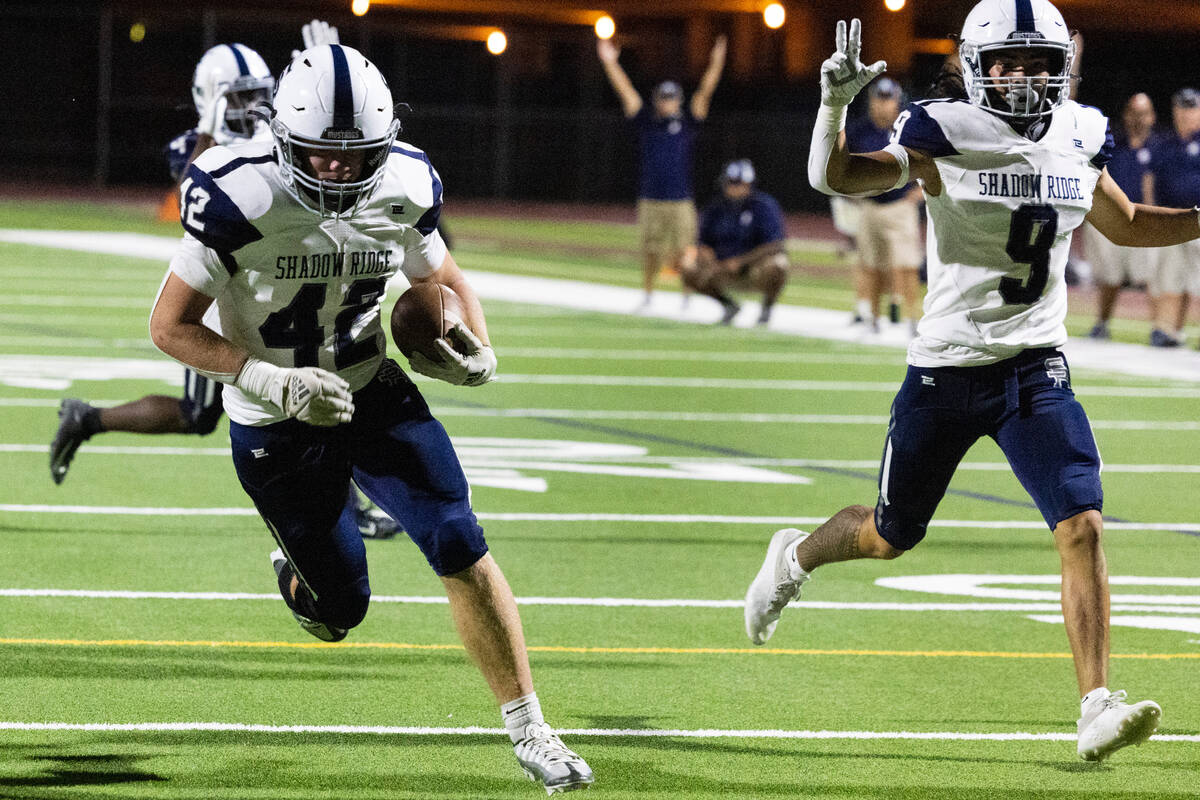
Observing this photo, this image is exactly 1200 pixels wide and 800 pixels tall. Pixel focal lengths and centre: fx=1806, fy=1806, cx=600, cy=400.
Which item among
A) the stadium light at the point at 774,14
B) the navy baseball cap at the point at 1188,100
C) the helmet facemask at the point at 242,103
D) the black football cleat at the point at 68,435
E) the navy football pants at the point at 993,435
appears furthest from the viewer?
the stadium light at the point at 774,14

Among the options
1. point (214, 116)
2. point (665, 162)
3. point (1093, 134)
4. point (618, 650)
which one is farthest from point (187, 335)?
point (665, 162)

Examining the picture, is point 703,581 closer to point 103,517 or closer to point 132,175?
Answer: point 103,517

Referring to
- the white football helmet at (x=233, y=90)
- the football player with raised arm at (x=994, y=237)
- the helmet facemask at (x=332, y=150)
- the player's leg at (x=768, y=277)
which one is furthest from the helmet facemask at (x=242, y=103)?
the player's leg at (x=768, y=277)

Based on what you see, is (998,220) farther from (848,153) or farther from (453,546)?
(453,546)

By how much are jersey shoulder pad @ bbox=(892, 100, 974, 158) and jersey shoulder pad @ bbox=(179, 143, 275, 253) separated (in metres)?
1.64

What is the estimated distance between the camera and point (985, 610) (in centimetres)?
596

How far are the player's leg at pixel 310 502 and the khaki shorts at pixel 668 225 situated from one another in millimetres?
10675

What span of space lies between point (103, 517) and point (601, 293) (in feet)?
34.3

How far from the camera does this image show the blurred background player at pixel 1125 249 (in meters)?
13.5

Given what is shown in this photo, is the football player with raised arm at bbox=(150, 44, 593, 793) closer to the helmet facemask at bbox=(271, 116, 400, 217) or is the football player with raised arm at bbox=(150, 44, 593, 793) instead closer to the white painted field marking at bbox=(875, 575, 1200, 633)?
the helmet facemask at bbox=(271, 116, 400, 217)

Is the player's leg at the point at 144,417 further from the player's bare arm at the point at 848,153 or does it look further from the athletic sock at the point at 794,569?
the player's bare arm at the point at 848,153

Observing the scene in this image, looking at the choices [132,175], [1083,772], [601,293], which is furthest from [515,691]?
[132,175]

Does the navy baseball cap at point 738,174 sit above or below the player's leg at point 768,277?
above

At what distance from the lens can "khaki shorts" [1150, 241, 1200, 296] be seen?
12812 mm
